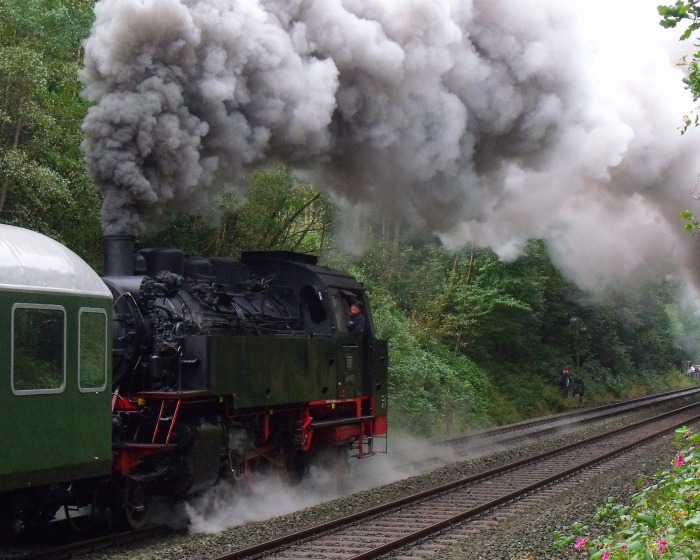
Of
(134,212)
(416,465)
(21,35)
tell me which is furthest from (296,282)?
(21,35)

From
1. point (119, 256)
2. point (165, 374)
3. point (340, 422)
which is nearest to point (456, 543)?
point (165, 374)

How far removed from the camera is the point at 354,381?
39.3ft

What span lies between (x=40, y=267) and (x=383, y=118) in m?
6.06

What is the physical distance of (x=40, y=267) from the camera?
688 cm

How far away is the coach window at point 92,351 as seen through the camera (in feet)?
23.7

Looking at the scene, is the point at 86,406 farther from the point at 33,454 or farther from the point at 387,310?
the point at 387,310

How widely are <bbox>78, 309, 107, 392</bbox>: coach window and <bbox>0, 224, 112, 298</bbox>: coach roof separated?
197 mm

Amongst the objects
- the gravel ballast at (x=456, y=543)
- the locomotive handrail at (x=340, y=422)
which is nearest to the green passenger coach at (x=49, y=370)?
the gravel ballast at (x=456, y=543)

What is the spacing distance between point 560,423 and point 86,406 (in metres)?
17.1

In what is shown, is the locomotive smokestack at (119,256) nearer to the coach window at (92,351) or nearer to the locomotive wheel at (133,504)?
the coach window at (92,351)

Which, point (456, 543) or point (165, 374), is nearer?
point (456, 543)

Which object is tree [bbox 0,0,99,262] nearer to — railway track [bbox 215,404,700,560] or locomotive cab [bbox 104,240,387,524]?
locomotive cab [bbox 104,240,387,524]

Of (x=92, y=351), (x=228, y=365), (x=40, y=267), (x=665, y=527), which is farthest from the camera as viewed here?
(x=228, y=365)

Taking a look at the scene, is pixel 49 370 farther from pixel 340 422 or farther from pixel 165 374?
pixel 340 422
